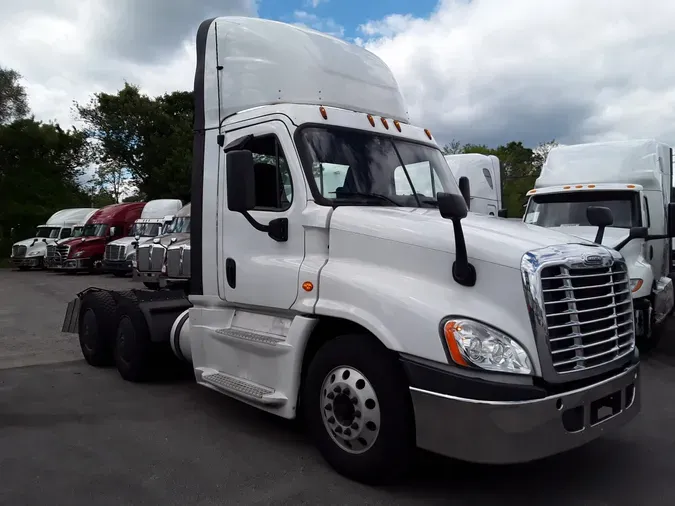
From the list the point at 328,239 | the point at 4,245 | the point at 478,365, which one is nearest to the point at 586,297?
the point at 478,365

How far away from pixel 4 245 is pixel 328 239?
38532 millimetres

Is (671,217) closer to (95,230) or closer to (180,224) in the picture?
(180,224)

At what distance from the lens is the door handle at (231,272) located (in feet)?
16.9

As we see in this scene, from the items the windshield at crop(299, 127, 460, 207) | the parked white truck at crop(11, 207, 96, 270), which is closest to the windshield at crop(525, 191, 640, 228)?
the windshield at crop(299, 127, 460, 207)

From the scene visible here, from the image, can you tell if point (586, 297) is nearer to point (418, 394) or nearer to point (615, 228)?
point (418, 394)

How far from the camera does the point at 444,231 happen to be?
398 centimetres

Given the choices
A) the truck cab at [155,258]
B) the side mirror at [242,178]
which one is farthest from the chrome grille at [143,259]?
the side mirror at [242,178]

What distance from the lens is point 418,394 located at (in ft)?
12.0

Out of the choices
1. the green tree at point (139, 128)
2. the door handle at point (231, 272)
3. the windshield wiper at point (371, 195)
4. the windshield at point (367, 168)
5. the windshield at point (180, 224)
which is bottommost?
the door handle at point (231, 272)

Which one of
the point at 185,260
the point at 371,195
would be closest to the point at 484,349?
the point at 371,195

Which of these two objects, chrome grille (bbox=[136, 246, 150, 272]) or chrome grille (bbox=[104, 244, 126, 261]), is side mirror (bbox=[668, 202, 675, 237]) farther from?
chrome grille (bbox=[104, 244, 126, 261])

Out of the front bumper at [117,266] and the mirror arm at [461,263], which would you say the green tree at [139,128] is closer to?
the front bumper at [117,266]

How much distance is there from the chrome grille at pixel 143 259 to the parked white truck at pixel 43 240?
15.0 metres

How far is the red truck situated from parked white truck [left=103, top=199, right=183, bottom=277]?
2753 millimetres
